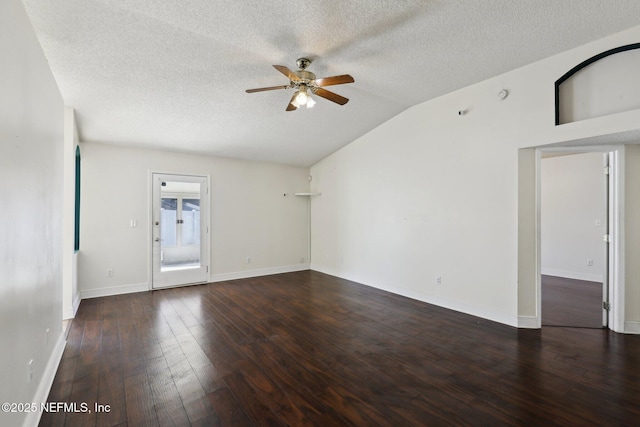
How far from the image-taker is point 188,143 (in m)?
5.04

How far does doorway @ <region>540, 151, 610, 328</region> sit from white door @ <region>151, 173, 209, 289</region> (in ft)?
20.4

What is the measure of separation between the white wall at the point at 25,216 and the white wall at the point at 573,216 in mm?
8011

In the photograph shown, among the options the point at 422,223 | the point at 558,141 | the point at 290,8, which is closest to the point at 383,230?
the point at 422,223

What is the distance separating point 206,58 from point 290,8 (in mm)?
1112

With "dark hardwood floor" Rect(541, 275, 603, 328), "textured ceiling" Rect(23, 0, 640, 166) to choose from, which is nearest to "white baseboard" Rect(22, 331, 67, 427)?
"textured ceiling" Rect(23, 0, 640, 166)

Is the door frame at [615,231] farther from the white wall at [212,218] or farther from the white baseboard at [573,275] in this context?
the white wall at [212,218]

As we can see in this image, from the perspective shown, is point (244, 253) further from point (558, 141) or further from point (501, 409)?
point (558, 141)

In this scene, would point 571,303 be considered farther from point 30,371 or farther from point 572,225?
point 30,371

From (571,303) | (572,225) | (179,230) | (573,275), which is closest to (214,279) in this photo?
(179,230)

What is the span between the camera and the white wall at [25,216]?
1462 mm

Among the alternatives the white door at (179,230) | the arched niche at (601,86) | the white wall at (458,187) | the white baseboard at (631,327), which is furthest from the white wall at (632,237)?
the white door at (179,230)

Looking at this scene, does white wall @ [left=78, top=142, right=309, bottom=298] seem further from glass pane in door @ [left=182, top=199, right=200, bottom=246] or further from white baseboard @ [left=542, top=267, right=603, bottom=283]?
white baseboard @ [left=542, top=267, right=603, bottom=283]

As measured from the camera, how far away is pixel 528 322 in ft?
11.2

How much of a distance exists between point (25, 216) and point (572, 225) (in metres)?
8.28
